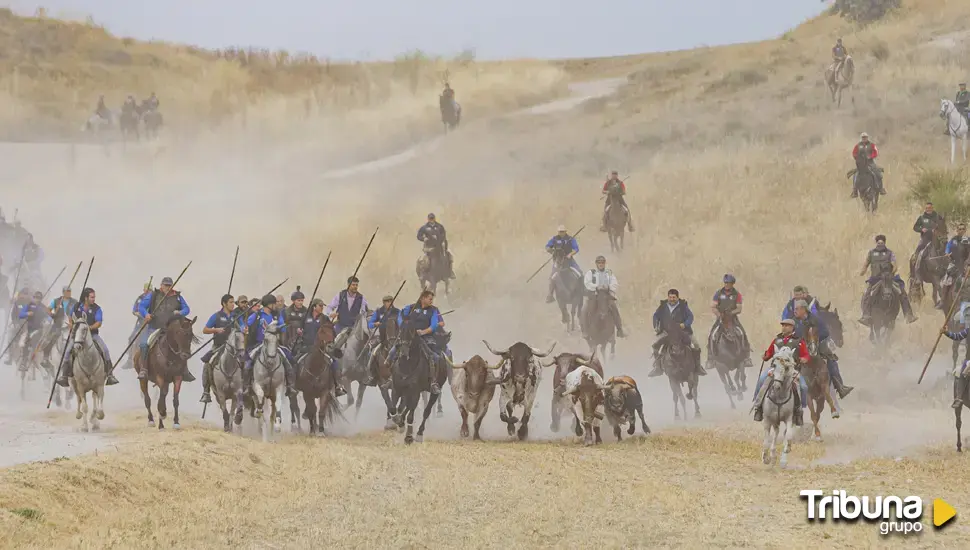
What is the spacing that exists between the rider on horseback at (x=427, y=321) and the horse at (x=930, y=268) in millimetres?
13094

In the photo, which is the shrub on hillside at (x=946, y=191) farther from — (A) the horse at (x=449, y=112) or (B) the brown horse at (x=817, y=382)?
(A) the horse at (x=449, y=112)

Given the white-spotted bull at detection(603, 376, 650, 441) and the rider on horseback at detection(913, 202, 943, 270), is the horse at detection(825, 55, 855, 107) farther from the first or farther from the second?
the white-spotted bull at detection(603, 376, 650, 441)

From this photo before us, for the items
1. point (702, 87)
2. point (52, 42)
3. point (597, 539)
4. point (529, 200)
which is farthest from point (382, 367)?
point (52, 42)


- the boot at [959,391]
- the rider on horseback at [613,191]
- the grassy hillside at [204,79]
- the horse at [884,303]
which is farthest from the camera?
the grassy hillside at [204,79]

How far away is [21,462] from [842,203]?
97.8 ft

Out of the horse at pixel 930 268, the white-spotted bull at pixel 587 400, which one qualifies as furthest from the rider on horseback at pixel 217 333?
the horse at pixel 930 268

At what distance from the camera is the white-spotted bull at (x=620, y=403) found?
2223 centimetres

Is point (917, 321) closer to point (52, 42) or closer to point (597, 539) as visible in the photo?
point (597, 539)

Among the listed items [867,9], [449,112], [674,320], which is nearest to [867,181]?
[674,320]

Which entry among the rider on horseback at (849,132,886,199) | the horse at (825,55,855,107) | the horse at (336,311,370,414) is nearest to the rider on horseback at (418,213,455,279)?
the horse at (336,311,370,414)

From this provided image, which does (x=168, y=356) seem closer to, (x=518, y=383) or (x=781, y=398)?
(x=518, y=383)

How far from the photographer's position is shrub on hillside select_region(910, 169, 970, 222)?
1554 inches

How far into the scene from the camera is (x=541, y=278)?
39.7m

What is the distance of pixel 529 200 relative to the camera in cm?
4825
